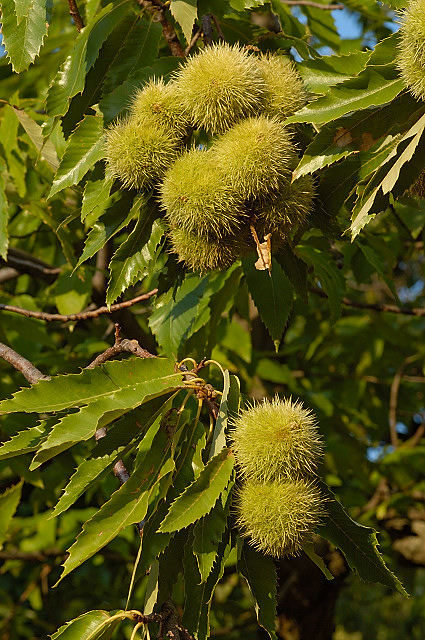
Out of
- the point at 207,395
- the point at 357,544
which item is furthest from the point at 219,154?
the point at 357,544

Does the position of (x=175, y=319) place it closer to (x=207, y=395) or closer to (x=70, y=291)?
(x=207, y=395)

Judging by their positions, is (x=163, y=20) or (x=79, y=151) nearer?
(x=79, y=151)

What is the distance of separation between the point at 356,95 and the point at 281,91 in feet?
0.62

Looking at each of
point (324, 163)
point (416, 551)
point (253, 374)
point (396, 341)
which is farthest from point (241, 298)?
point (416, 551)

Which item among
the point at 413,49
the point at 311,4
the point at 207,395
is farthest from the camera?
the point at 311,4

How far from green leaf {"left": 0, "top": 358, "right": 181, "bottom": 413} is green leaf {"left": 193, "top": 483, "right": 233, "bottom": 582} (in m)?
0.28

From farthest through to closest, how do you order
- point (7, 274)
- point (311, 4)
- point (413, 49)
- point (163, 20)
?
point (7, 274)
point (311, 4)
point (163, 20)
point (413, 49)

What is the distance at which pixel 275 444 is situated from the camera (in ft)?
4.67

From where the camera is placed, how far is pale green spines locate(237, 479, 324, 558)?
4.65ft

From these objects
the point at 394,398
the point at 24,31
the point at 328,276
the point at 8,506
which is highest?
the point at 24,31

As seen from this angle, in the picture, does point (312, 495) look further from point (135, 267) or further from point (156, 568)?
point (135, 267)

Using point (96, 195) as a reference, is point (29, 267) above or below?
below

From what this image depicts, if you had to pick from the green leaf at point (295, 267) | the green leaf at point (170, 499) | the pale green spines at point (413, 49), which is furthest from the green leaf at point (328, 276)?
the pale green spines at point (413, 49)

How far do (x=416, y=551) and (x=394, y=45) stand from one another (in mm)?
3169
